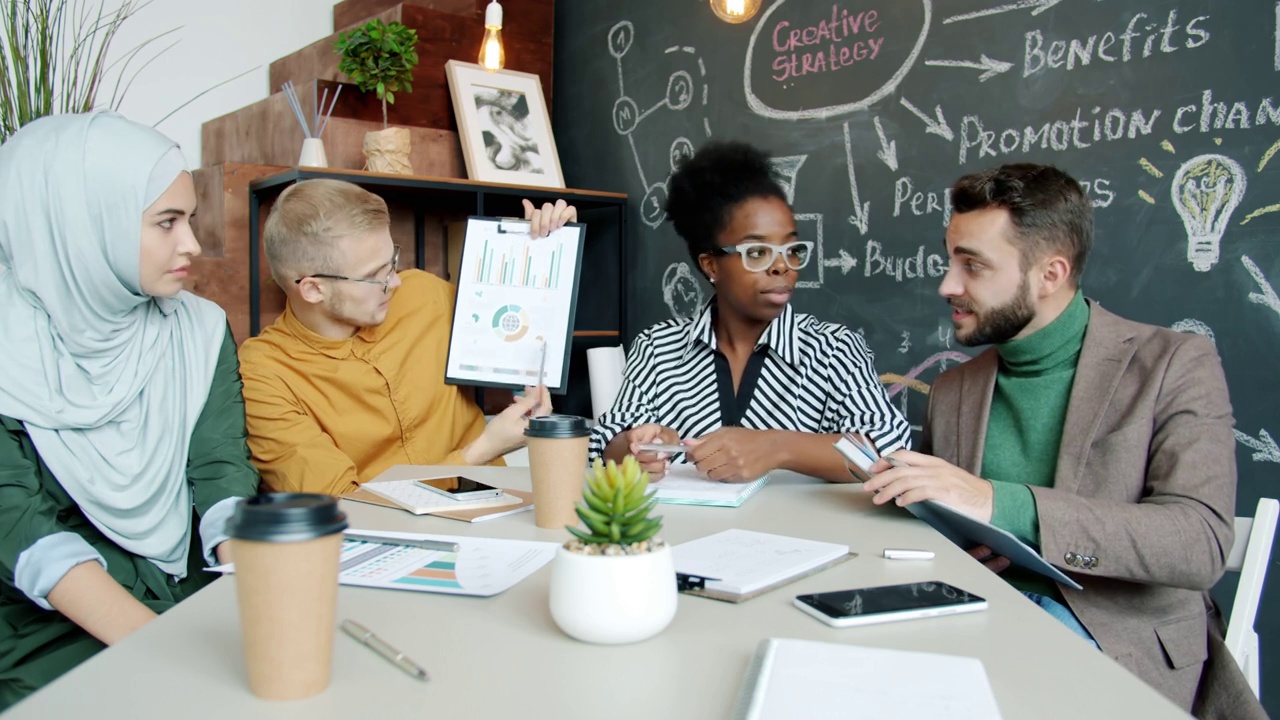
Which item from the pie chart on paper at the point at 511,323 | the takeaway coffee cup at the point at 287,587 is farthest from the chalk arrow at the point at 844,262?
the takeaway coffee cup at the point at 287,587

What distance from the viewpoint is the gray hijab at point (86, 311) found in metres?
1.61

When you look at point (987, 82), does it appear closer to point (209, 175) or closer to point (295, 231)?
point (295, 231)

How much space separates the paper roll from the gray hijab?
2.35 meters

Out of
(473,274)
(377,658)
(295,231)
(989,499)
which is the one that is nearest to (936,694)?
(377,658)

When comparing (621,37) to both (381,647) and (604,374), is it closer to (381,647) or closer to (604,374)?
(604,374)

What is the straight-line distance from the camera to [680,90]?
394 cm

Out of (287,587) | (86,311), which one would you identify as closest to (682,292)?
(86,311)

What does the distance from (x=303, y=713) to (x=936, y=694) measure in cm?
50

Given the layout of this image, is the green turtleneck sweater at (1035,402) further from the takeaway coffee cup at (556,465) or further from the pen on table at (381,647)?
the pen on table at (381,647)

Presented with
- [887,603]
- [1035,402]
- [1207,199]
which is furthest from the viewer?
[1207,199]

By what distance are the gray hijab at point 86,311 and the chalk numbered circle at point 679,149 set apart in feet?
8.05

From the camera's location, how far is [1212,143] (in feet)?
7.71

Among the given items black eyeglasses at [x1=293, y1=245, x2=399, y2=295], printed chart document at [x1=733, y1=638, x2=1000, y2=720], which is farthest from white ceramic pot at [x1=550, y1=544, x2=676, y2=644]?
black eyeglasses at [x1=293, y1=245, x2=399, y2=295]

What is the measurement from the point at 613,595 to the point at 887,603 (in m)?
0.31
